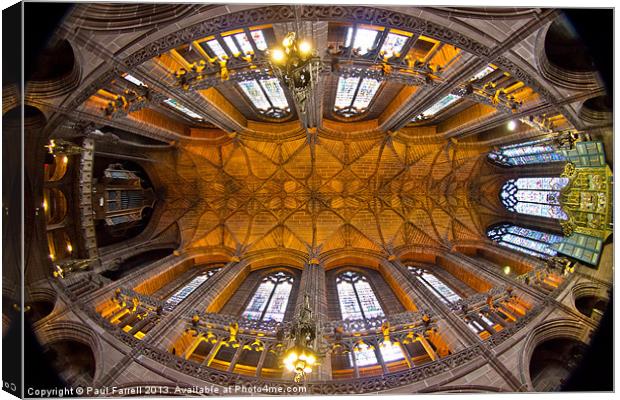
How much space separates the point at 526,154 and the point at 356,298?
786 centimetres

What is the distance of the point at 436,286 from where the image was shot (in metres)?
11.9

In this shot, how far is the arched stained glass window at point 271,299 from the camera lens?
1084 centimetres

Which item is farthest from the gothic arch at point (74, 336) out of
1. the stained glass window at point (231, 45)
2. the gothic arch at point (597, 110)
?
the gothic arch at point (597, 110)

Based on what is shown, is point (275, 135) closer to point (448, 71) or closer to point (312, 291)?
point (312, 291)

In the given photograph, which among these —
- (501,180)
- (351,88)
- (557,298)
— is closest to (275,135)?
(351,88)

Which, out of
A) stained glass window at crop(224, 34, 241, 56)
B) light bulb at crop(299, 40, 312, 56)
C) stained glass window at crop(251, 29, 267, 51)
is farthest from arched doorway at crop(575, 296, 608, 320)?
stained glass window at crop(224, 34, 241, 56)

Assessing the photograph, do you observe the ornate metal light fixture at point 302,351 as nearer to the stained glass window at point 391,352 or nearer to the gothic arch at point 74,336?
the stained glass window at point 391,352

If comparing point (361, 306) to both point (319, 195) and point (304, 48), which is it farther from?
point (304, 48)

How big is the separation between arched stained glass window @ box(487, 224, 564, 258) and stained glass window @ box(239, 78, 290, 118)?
968 centimetres

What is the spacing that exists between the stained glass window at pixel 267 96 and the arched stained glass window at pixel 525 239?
968 cm

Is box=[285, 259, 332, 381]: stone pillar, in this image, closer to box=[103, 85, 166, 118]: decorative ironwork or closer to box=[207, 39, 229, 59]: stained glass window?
box=[103, 85, 166, 118]: decorative ironwork

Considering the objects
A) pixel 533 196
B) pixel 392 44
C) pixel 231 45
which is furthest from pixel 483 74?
pixel 533 196

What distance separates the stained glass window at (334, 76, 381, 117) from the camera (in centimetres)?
1122

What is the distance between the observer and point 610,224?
5.87 metres
